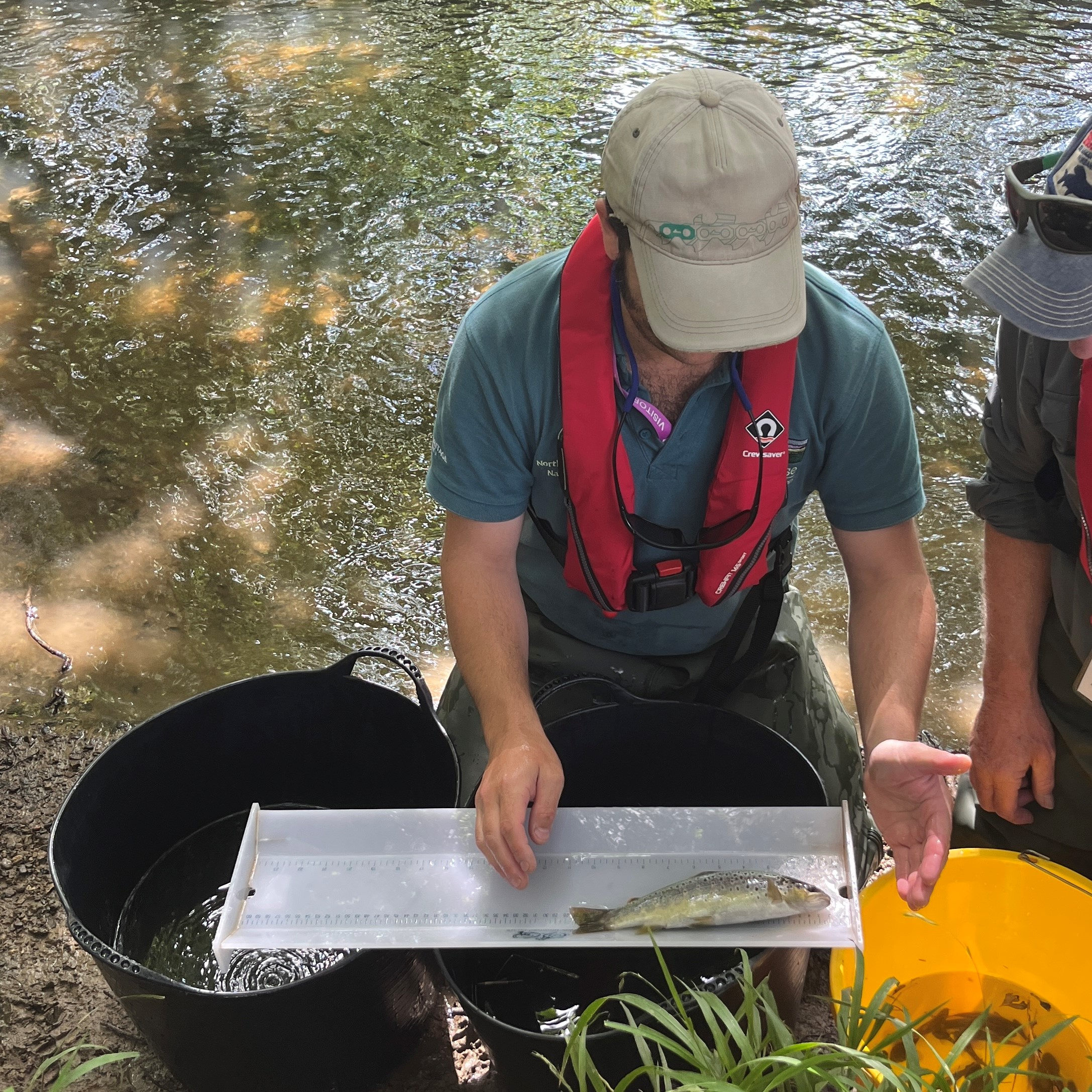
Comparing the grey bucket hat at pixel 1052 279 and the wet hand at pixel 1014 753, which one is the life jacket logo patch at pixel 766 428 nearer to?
the grey bucket hat at pixel 1052 279

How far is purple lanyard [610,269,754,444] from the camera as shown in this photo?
177cm

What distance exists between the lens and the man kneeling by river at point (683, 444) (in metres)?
1.55

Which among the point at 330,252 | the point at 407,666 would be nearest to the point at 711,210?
the point at 407,666

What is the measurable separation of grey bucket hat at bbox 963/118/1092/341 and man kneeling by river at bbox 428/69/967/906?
29 centimetres

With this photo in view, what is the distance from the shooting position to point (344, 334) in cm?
406

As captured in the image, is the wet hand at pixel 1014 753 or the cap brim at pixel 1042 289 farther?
the wet hand at pixel 1014 753

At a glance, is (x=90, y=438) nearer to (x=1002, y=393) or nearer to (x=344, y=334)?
(x=344, y=334)

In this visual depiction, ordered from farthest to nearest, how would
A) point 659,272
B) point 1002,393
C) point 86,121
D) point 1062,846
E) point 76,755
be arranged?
1. point 86,121
2. point 76,755
3. point 1062,846
4. point 1002,393
5. point 659,272

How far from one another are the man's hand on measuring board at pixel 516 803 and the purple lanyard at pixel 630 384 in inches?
23.7

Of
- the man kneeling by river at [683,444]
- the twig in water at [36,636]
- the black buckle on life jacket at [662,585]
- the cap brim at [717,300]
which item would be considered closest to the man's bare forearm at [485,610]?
the man kneeling by river at [683,444]

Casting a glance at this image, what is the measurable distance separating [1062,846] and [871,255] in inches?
117

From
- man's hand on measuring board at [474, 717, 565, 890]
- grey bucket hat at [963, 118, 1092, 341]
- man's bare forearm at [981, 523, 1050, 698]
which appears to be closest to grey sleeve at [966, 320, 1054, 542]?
man's bare forearm at [981, 523, 1050, 698]

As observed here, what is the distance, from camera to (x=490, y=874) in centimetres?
176

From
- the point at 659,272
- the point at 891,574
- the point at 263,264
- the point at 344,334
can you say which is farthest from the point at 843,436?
the point at 263,264
